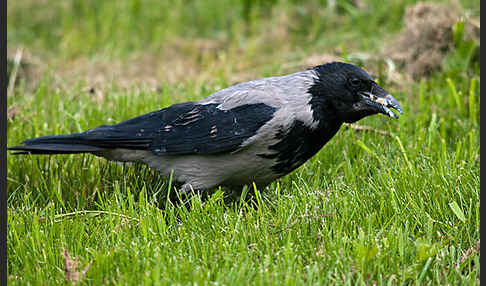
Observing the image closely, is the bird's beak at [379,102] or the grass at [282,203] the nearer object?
the grass at [282,203]

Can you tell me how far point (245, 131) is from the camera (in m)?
3.75

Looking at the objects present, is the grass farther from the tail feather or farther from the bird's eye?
the bird's eye

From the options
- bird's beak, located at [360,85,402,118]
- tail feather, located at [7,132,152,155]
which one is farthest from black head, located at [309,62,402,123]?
tail feather, located at [7,132,152,155]

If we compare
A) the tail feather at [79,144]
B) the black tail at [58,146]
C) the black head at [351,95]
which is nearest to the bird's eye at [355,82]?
the black head at [351,95]

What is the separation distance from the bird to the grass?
0.21 m

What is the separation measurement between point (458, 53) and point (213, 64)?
9.35 ft

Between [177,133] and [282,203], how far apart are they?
2.85 feet

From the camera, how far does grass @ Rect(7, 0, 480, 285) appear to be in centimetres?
289

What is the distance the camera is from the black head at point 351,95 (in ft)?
12.6

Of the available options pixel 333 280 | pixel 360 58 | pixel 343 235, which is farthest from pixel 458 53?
pixel 333 280

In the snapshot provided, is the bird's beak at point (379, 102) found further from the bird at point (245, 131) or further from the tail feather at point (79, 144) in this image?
the tail feather at point (79, 144)

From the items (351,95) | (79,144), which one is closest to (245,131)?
(351,95)

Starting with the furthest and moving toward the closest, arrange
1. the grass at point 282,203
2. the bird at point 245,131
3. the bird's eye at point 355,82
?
1. the bird's eye at point 355,82
2. the bird at point 245,131
3. the grass at point 282,203

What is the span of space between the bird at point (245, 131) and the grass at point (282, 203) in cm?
21
